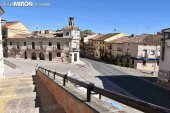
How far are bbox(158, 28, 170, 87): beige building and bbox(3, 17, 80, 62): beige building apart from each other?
27449 mm

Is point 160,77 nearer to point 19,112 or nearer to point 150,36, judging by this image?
point 150,36

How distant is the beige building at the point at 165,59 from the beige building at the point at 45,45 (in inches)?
1081

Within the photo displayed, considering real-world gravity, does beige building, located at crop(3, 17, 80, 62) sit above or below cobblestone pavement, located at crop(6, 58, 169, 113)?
above

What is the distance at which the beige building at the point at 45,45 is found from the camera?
5497 centimetres

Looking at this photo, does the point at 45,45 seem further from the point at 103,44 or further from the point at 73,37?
the point at 103,44

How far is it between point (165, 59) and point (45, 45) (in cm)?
3367

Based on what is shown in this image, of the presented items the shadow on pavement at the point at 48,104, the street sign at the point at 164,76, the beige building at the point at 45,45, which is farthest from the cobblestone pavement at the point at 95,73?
the shadow on pavement at the point at 48,104

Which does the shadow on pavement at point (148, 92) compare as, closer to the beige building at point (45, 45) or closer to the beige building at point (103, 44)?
the beige building at point (45, 45)

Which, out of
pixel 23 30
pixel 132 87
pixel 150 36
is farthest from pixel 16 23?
pixel 132 87

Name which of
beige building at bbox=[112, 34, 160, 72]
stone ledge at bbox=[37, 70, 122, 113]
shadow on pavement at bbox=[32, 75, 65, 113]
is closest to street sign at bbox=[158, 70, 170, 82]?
beige building at bbox=[112, 34, 160, 72]

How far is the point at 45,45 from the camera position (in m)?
56.5

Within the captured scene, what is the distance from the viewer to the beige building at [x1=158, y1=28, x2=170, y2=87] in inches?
1190

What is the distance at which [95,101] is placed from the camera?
4367 millimetres

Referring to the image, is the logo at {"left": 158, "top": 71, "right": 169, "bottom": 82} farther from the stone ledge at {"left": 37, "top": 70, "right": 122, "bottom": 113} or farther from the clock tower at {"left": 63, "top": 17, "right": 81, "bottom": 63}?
the clock tower at {"left": 63, "top": 17, "right": 81, "bottom": 63}
